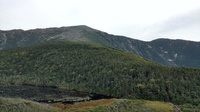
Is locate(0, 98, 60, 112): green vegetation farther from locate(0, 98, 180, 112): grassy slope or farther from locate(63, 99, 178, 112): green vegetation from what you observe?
locate(63, 99, 178, 112): green vegetation

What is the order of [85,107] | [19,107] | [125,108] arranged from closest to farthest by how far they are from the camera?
[19,107], [85,107], [125,108]

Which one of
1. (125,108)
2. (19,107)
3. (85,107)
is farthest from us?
(125,108)

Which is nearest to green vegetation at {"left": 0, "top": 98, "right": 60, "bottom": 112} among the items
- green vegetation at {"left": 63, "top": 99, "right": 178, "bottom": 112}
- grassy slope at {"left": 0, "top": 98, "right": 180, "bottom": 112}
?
grassy slope at {"left": 0, "top": 98, "right": 180, "bottom": 112}

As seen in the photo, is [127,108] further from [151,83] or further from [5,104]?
[151,83]

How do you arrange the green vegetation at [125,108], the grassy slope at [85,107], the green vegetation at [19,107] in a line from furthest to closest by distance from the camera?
the green vegetation at [125,108], the grassy slope at [85,107], the green vegetation at [19,107]

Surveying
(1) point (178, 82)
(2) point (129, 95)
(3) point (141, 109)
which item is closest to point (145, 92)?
(2) point (129, 95)

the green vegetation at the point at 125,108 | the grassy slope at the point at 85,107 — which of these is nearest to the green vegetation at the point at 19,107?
the grassy slope at the point at 85,107

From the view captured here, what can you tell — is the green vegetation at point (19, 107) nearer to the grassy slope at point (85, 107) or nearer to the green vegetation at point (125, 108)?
the grassy slope at point (85, 107)

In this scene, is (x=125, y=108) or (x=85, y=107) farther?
(x=125, y=108)

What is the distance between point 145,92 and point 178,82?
2347cm

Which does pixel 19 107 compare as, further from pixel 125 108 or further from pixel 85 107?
pixel 125 108

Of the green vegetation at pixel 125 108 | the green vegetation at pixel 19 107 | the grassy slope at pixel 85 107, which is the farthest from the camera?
the green vegetation at pixel 125 108

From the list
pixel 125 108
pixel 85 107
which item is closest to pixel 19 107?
pixel 85 107

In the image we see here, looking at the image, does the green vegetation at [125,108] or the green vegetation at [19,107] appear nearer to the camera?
the green vegetation at [19,107]
